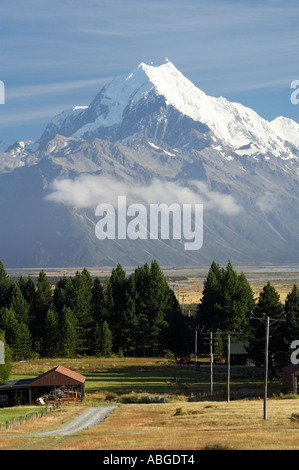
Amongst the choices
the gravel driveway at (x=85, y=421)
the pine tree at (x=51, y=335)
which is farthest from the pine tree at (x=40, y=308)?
the gravel driveway at (x=85, y=421)

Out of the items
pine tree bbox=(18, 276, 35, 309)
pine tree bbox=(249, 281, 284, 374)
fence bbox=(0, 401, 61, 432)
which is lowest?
fence bbox=(0, 401, 61, 432)

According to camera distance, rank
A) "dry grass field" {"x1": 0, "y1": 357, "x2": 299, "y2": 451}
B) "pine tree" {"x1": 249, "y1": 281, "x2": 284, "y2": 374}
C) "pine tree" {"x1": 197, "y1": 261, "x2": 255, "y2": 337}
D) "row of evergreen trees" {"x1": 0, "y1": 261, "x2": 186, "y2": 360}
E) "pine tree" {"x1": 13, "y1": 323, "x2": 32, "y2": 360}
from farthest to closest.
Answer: "row of evergreen trees" {"x1": 0, "y1": 261, "x2": 186, "y2": 360} → "pine tree" {"x1": 13, "y1": 323, "x2": 32, "y2": 360} → "pine tree" {"x1": 197, "y1": 261, "x2": 255, "y2": 337} → "pine tree" {"x1": 249, "y1": 281, "x2": 284, "y2": 374} → "dry grass field" {"x1": 0, "y1": 357, "x2": 299, "y2": 451}

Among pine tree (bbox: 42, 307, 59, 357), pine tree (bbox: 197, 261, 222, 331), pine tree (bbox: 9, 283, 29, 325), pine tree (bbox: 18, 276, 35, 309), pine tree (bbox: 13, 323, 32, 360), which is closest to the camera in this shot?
pine tree (bbox: 197, 261, 222, 331)

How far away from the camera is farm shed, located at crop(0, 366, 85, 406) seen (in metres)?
98.9

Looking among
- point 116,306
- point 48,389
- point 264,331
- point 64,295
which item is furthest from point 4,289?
point 264,331

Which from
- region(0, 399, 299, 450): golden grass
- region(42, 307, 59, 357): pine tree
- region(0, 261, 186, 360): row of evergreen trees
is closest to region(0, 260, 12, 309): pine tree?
region(0, 261, 186, 360): row of evergreen trees

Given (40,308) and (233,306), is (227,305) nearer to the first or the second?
(233,306)

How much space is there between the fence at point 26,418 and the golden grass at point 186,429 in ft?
7.99

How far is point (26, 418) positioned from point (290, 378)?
38.0 metres

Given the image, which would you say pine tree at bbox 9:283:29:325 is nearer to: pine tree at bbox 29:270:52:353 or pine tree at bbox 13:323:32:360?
pine tree at bbox 29:270:52:353

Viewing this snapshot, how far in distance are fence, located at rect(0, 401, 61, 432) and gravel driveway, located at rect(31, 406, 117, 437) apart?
4772 millimetres

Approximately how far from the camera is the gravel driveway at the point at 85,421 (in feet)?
216

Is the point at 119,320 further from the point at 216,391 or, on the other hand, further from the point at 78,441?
the point at 78,441
